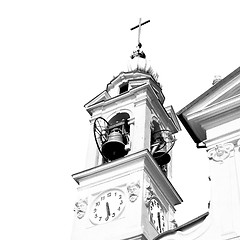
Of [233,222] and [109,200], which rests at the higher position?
[109,200]

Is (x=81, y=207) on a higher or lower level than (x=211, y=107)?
higher

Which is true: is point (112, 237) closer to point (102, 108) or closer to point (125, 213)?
point (125, 213)

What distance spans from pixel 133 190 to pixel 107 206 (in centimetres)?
105

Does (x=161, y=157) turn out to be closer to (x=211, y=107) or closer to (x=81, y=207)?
(x=81, y=207)

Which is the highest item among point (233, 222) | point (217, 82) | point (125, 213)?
point (125, 213)

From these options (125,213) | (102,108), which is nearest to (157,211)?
(125,213)

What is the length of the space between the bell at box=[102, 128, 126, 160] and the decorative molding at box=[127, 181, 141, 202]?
1929mm

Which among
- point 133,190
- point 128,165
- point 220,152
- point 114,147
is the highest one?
point 114,147

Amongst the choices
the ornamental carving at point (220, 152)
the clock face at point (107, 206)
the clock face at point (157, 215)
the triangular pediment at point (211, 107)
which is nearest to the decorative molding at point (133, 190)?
the clock face at point (107, 206)

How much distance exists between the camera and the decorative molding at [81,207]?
22359 millimetres

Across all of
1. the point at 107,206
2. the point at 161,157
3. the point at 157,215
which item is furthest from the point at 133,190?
the point at 161,157

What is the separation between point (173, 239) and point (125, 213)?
7670 mm

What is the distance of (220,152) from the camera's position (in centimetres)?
1445

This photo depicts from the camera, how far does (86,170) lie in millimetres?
23562
